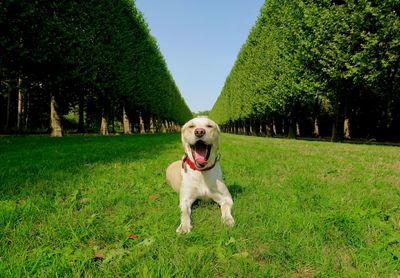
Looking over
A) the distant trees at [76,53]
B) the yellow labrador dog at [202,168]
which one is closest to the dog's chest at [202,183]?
the yellow labrador dog at [202,168]

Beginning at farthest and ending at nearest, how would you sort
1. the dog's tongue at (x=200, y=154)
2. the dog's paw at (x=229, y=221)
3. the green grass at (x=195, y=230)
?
the dog's tongue at (x=200, y=154)
the dog's paw at (x=229, y=221)
the green grass at (x=195, y=230)

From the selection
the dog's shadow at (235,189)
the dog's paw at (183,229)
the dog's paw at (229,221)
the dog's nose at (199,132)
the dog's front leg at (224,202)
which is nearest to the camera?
the dog's paw at (183,229)

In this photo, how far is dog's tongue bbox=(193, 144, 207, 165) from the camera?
4.11 m

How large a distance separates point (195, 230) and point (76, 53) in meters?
20.1

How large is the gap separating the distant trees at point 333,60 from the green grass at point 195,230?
15.0 m

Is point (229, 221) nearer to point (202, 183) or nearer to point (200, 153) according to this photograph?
point (202, 183)

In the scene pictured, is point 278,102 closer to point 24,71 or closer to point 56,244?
point 24,71

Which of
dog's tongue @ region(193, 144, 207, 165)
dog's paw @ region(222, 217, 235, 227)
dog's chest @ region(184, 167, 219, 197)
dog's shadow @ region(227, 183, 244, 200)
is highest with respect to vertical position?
dog's tongue @ region(193, 144, 207, 165)

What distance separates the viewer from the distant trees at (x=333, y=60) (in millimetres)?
17750

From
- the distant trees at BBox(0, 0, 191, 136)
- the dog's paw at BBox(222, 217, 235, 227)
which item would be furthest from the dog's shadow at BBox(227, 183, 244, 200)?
the distant trees at BBox(0, 0, 191, 136)

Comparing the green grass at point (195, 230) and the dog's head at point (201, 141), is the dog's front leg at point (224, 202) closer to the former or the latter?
the green grass at point (195, 230)

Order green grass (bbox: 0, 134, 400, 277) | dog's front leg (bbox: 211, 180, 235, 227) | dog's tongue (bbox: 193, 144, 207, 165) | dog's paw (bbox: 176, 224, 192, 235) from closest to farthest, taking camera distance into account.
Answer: green grass (bbox: 0, 134, 400, 277) < dog's paw (bbox: 176, 224, 192, 235) < dog's front leg (bbox: 211, 180, 235, 227) < dog's tongue (bbox: 193, 144, 207, 165)

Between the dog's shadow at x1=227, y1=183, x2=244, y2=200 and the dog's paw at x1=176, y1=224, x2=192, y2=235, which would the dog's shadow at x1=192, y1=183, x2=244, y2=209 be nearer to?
the dog's shadow at x1=227, y1=183, x2=244, y2=200

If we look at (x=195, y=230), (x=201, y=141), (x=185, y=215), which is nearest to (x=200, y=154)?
(x=201, y=141)
